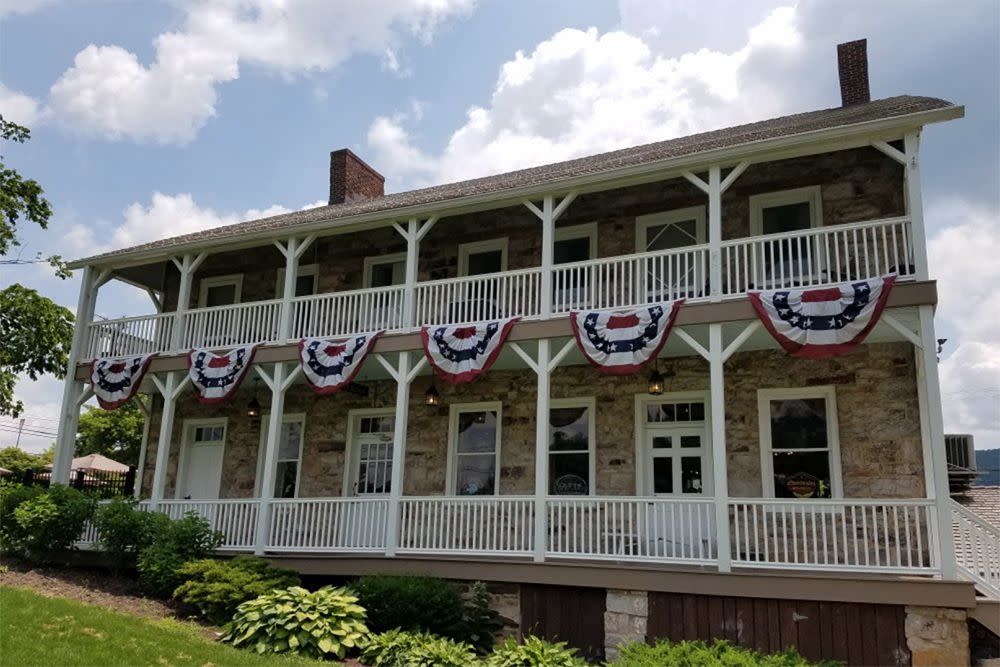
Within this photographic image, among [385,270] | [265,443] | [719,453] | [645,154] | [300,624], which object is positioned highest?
[645,154]

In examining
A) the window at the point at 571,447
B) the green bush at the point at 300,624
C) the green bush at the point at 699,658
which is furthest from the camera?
the window at the point at 571,447

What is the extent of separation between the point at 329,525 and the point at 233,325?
4.17 meters

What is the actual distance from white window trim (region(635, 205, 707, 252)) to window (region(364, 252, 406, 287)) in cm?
454

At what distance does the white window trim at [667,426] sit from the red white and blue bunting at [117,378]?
8.64 meters

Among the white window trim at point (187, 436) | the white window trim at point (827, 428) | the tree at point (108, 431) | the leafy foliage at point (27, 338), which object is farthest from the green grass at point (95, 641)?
the tree at point (108, 431)

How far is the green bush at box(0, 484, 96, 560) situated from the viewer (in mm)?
12391

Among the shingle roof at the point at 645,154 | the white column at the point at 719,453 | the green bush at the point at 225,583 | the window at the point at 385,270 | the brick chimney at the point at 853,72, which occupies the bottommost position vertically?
the green bush at the point at 225,583

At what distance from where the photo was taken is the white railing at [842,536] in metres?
8.83

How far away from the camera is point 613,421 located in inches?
490

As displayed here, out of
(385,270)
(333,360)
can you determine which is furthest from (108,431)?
(333,360)

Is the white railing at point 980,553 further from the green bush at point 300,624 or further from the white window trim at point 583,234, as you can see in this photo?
the green bush at point 300,624

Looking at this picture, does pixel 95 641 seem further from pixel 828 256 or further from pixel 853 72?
pixel 853 72

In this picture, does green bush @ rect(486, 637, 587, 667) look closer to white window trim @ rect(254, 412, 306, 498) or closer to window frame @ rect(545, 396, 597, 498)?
window frame @ rect(545, 396, 597, 498)

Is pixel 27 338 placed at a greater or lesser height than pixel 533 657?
greater
